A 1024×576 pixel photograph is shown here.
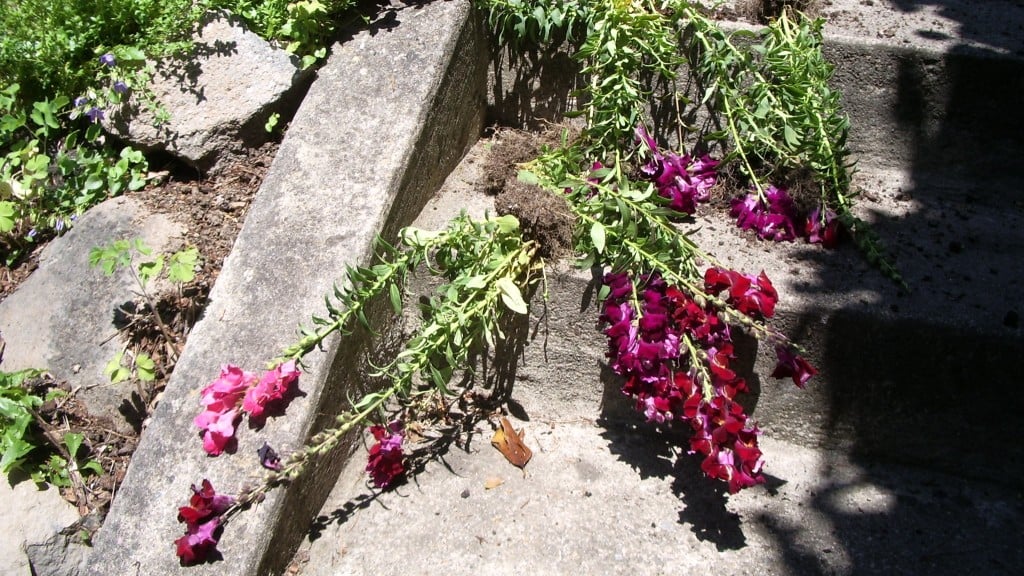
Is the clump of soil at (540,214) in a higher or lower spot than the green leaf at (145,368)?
higher

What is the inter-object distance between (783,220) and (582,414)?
101 cm

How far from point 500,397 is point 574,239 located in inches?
27.4

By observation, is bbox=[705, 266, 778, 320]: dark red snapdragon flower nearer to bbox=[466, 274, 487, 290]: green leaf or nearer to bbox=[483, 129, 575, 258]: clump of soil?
bbox=[483, 129, 575, 258]: clump of soil

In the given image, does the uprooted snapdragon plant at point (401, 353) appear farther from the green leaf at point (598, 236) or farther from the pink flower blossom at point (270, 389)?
the green leaf at point (598, 236)

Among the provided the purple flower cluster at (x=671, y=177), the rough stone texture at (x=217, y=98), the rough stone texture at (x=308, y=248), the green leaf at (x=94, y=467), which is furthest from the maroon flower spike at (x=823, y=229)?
the green leaf at (x=94, y=467)

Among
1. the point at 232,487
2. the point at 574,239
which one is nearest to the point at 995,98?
the point at 574,239

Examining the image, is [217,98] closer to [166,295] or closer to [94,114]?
[94,114]

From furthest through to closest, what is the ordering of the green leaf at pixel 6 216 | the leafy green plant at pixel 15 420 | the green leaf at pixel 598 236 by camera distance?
the green leaf at pixel 6 216 < the leafy green plant at pixel 15 420 < the green leaf at pixel 598 236

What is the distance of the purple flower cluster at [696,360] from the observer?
2130mm

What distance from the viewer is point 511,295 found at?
2.33 m

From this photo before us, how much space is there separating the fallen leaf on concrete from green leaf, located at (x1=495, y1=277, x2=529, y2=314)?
546mm

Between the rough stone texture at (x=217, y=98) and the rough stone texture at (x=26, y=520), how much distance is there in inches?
53.5

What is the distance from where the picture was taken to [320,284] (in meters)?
2.43

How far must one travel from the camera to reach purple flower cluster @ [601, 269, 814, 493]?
2130 millimetres
